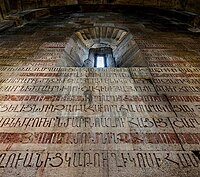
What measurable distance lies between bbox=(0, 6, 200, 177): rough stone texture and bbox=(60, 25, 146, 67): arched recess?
0.11m

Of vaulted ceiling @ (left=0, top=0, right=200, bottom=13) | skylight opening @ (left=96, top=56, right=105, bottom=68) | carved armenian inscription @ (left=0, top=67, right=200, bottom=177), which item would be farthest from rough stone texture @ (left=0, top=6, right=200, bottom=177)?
vaulted ceiling @ (left=0, top=0, right=200, bottom=13)

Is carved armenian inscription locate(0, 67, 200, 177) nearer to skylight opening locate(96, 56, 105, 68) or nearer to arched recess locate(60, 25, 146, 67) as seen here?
arched recess locate(60, 25, 146, 67)

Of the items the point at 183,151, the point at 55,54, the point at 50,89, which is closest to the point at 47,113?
the point at 50,89

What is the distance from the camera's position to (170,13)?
9.15m

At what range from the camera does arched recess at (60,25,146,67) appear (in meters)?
5.93

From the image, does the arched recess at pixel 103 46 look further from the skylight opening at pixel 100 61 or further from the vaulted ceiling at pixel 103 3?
the vaulted ceiling at pixel 103 3

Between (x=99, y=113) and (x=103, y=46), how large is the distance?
5.37 metres

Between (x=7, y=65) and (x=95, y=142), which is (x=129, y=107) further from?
(x=7, y=65)

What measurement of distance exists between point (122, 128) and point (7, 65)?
3083 millimetres

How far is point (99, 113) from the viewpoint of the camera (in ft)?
11.5

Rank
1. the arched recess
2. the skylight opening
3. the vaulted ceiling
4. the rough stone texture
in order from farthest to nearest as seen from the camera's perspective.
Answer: the vaulted ceiling
the skylight opening
the arched recess
the rough stone texture

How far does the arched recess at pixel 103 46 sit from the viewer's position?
5928 millimetres

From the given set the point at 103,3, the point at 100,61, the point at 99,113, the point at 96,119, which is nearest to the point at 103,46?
the point at 100,61

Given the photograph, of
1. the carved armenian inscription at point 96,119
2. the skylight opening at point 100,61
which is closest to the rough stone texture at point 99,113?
the carved armenian inscription at point 96,119
